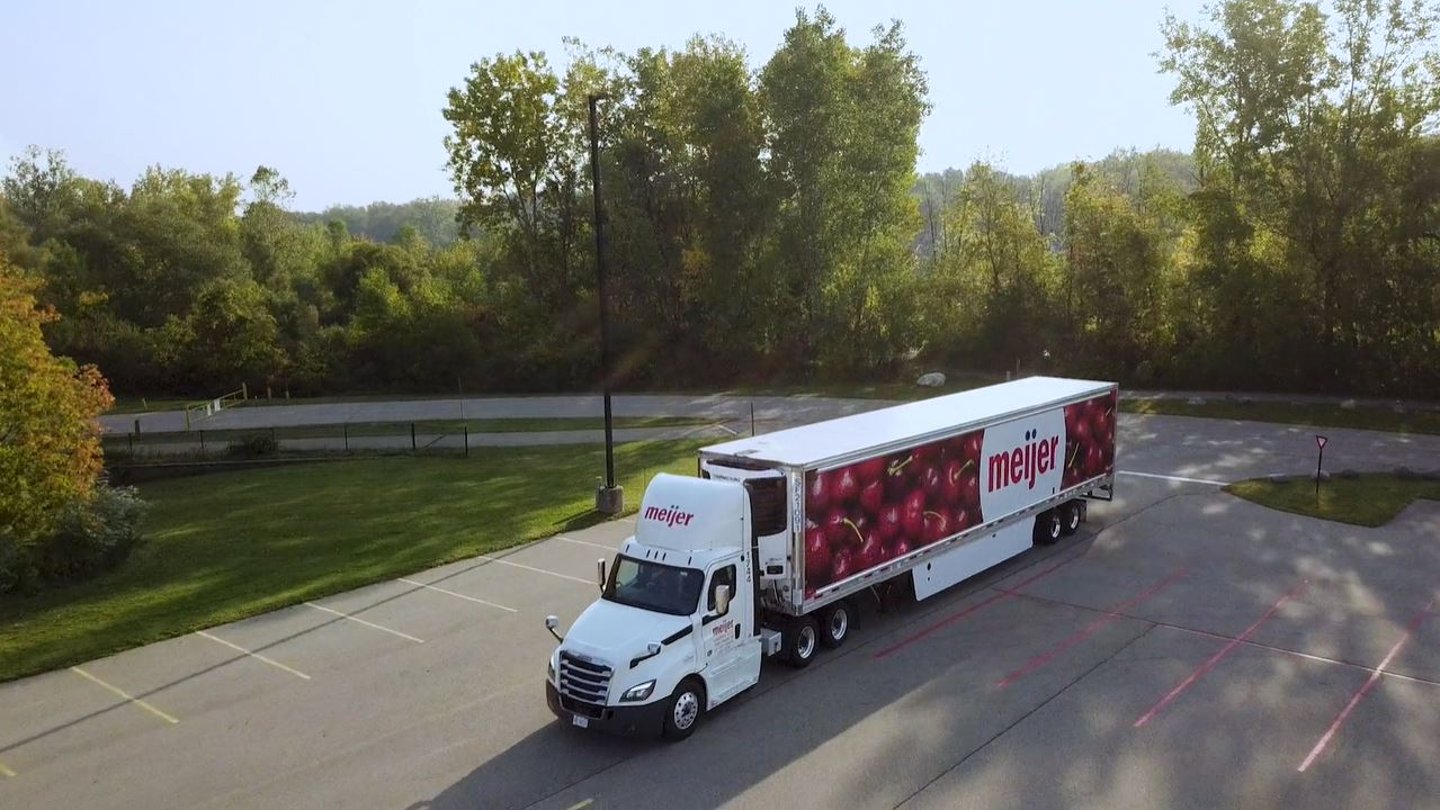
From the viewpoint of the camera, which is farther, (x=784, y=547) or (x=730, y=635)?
(x=784, y=547)

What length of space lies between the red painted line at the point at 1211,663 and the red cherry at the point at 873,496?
4884 millimetres

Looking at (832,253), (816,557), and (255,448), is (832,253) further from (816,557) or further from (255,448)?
(816,557)

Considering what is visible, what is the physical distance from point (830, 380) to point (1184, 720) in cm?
3594


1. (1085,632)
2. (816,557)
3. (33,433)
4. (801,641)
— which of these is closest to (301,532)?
(33,433)

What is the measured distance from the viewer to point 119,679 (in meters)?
15.6

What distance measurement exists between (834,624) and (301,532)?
15933 millimetres

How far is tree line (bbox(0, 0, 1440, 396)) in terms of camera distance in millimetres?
36562

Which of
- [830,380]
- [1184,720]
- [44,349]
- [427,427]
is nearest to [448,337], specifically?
[427,427]

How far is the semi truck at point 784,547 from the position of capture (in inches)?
487

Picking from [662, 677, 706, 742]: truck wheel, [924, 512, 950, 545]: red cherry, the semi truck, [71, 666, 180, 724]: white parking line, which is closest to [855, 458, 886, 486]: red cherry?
the semi truck

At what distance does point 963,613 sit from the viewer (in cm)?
1694

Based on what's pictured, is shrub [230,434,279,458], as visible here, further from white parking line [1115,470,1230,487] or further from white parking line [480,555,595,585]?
white parking line [1115,470,1230,487]

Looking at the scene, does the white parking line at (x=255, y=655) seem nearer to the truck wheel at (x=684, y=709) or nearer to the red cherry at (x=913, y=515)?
the truck wheel at (x=684, y=709)

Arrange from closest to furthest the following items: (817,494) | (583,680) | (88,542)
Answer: (583,680), (817,494), (88,542)
